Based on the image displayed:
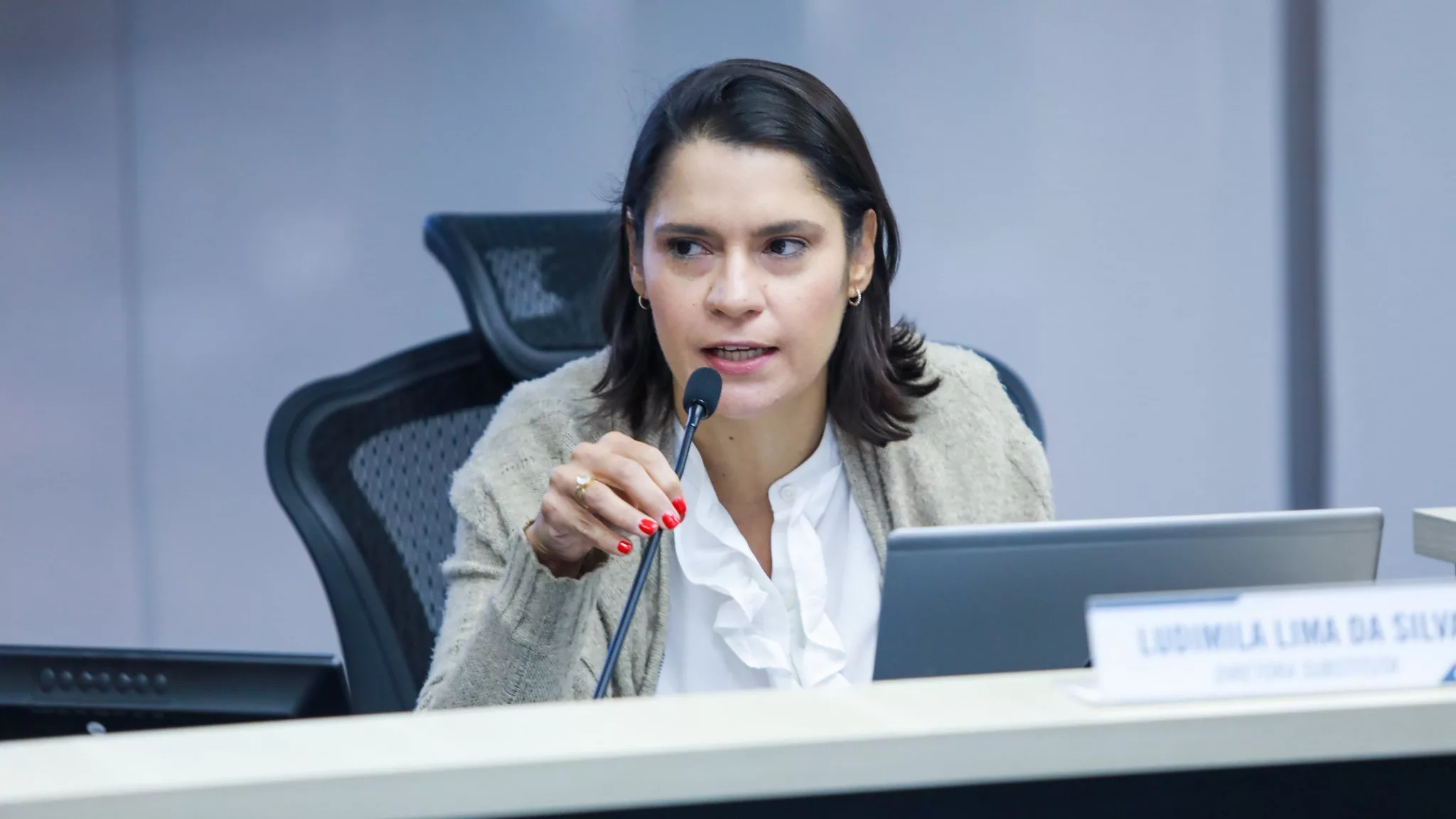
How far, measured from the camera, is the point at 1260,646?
0.54 meters

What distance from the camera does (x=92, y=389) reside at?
2621mm

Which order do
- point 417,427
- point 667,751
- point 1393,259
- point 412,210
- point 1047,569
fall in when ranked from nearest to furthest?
1. point 667,751
2. point 1047,569
3. point 417,427
4. point 1393,259
5. point 412,210

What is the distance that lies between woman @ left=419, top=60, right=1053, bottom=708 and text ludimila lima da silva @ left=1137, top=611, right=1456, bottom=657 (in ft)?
2.31

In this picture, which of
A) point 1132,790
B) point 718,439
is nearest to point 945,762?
point 1132,790

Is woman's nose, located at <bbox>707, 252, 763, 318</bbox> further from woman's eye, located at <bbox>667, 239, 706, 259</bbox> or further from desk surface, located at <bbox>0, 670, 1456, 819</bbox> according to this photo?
desk surface, located at <bbox>0, 670, 1456, 819</bbox>

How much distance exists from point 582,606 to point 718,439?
0.33 meters

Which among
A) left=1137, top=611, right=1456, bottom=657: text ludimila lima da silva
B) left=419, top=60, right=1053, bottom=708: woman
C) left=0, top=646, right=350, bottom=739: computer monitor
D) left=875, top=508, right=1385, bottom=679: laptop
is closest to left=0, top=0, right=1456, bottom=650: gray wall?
left=419, top=60, right=1053, bottom=708: woman

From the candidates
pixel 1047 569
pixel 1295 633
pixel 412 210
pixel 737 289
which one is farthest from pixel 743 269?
pixel 412 210

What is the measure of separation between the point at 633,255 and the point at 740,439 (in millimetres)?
232

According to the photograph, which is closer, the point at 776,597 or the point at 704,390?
the point at 704,390

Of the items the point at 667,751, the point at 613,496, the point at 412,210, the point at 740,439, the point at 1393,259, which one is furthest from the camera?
the point at 412,210

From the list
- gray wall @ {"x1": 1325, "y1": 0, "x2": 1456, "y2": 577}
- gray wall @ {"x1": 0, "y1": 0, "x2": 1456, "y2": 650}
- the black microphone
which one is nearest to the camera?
the black microphone

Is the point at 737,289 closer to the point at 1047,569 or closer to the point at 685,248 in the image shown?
the point at 685,248

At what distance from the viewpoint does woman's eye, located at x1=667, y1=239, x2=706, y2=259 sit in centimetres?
136
